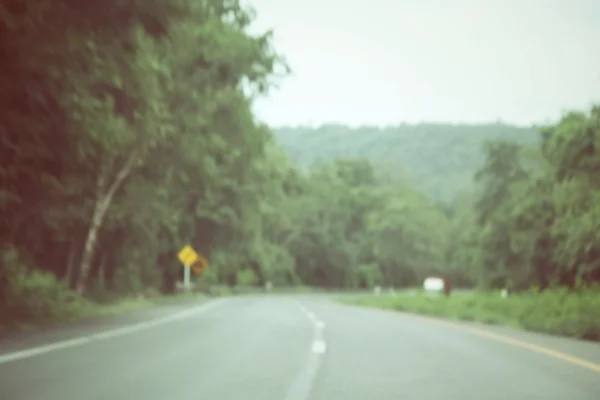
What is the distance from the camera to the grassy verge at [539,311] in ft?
59.4

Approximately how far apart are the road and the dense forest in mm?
4176

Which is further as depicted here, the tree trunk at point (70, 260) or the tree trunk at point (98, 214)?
the tree trunk at point (70, 260)

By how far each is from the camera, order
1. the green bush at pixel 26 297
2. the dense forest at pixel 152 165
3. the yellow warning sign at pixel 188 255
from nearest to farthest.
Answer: the dense forest at pixel 152 165 → the green bush at pixel 26 297 → the yellow warning sign at pixel 188 255

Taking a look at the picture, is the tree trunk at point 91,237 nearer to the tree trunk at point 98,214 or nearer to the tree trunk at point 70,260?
the tree trunk at point 98,214

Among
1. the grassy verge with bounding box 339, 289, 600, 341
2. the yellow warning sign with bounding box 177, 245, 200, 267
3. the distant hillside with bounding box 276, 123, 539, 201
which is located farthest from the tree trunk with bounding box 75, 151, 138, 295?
the distant hillside with bounding box 276, 123, 539, 201

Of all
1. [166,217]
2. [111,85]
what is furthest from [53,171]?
[166,217]

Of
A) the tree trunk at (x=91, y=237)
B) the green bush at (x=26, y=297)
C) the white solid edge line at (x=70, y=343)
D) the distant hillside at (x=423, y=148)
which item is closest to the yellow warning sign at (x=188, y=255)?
the tree trunk at (x=91, y=237)

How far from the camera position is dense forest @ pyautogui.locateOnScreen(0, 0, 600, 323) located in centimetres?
1483

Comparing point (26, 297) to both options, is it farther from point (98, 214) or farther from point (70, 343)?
point (98, 214)

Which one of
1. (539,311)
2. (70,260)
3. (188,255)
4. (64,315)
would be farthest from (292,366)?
(188,255)

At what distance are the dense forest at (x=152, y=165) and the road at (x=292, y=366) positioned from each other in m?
4.18

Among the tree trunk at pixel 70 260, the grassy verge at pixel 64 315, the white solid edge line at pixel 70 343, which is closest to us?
the white solid edge line at pixel 70 343

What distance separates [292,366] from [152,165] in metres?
20.9

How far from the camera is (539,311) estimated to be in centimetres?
2205
